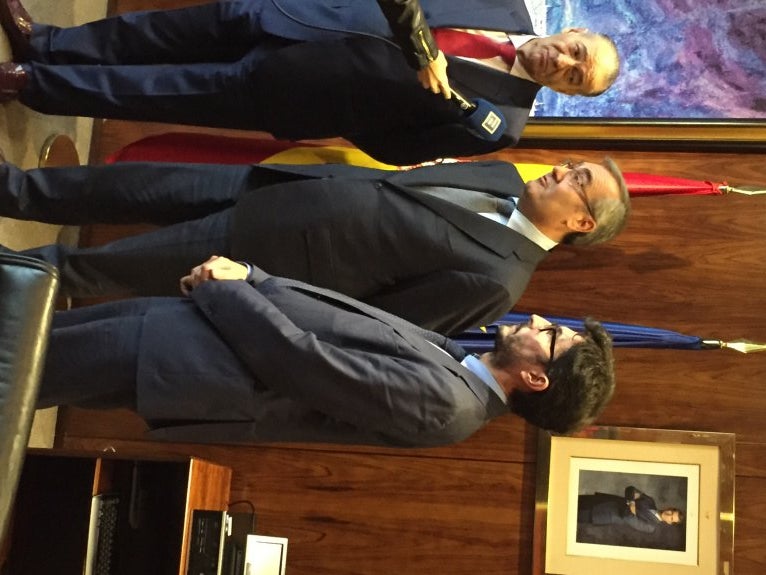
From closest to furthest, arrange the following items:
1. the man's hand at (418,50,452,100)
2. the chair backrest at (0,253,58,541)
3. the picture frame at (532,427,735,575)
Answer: the chair backrest at (0,253,58,541)
the man's hand at (418,50,452,100)
the picture frame at (532,427,735,575)

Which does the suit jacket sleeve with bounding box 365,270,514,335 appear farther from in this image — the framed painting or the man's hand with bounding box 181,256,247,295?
the framed painting

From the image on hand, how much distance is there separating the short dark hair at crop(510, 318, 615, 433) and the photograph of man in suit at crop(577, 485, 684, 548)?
95cm

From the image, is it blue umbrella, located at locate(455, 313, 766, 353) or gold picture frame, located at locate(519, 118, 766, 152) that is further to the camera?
gold picture frame, located at locate(519, 118, 766, 152)

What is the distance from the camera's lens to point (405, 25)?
4.72 ft

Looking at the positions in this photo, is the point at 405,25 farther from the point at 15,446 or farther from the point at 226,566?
the point at 226,566

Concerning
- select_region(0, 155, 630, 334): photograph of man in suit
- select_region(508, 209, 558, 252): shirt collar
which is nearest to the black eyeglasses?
select_region(0, 155, 630, 334): photograph of man in suit

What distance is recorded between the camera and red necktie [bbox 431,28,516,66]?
65.6 inches

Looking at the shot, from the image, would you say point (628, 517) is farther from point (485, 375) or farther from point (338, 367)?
point (338, 367)

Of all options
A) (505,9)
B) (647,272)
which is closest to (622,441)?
(647,272)

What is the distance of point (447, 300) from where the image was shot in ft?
5.27

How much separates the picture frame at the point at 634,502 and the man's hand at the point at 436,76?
128cm

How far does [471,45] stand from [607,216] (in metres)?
0.49

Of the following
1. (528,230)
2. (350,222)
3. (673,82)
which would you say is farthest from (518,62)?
(673,82)

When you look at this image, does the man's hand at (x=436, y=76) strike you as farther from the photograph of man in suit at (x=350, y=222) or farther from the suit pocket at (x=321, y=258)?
the suit pocket at (x=321, y=258)
